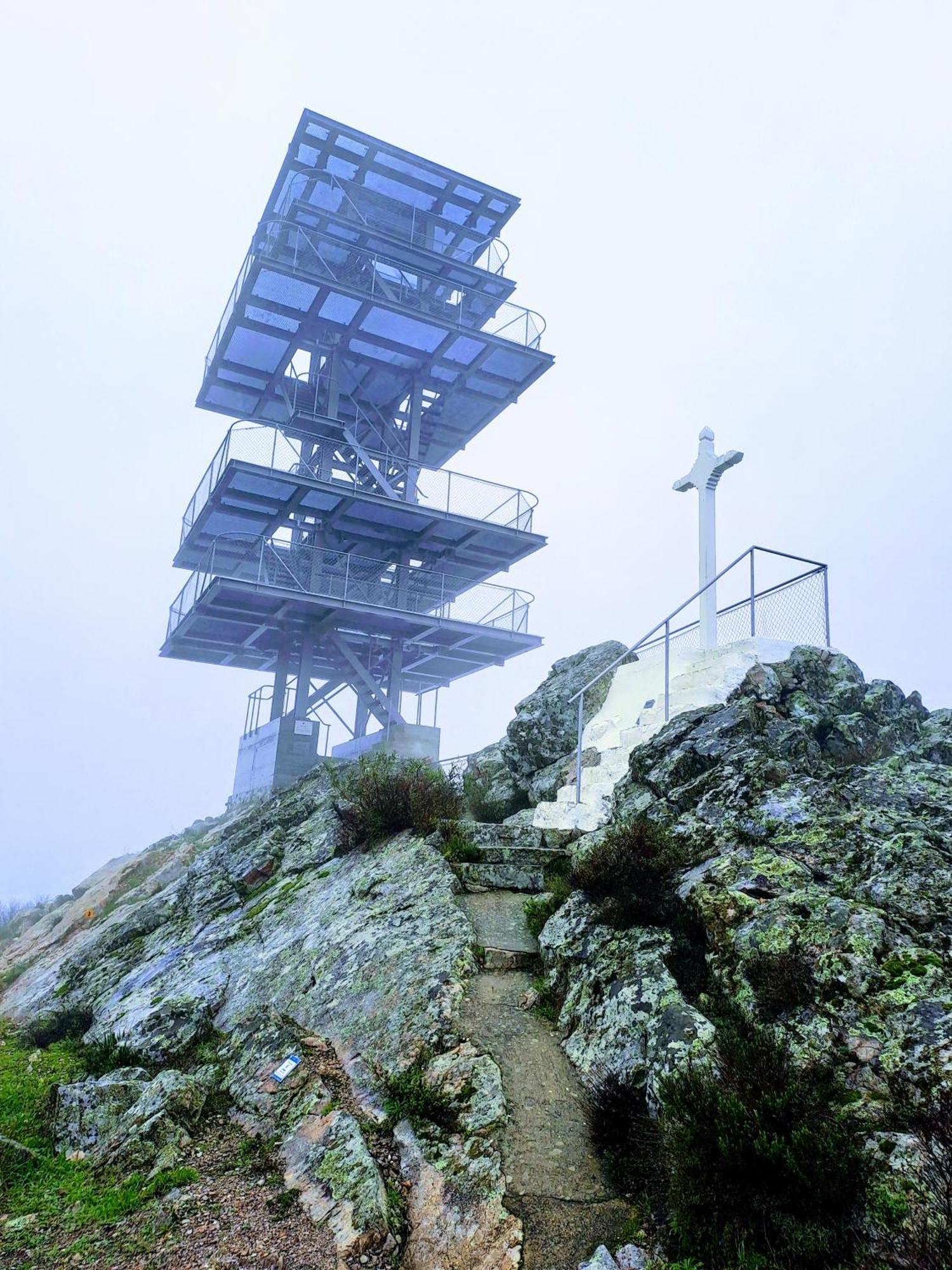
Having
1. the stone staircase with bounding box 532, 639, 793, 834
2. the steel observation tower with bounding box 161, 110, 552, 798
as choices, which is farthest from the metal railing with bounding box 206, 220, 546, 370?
the stone staircase with bounding box 532, 639, 793, 834

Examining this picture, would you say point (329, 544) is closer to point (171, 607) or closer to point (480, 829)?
point (171, 607)

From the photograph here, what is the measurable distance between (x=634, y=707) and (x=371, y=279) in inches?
670

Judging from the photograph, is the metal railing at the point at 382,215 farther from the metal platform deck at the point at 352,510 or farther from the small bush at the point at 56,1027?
the small bush at the point at 56,1027

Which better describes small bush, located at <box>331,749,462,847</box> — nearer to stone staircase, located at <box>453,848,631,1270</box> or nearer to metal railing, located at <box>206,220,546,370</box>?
stone staircase, located at <box>453,848,631,1270</box>

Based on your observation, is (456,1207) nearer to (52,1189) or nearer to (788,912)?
(788,912)

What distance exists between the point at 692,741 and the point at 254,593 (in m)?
15.5

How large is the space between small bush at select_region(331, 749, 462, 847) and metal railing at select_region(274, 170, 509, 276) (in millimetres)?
18680

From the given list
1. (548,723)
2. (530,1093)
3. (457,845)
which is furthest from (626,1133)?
(548,723)

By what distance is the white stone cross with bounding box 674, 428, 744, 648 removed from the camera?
14.6 m

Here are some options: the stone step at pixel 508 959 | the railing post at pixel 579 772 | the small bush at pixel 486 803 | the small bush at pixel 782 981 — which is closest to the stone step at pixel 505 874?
the stone step at pixel 508 959

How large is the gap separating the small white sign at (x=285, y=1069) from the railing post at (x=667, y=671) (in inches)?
261

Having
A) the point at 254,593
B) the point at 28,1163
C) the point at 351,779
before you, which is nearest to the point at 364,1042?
the point at 28,1163

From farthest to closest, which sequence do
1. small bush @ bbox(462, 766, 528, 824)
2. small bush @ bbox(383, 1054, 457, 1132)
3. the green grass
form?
small bush @ bbox(462, 766, 528, 824), small bush @ bbox(383, 1054, 457, 1132), the green grass

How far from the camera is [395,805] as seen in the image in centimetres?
1188
